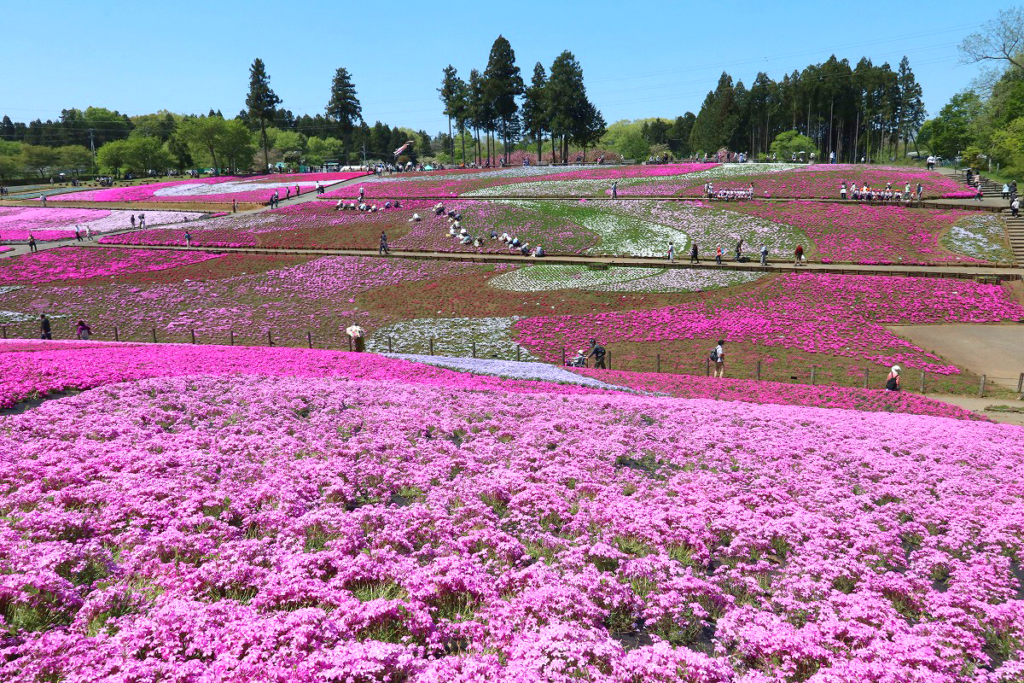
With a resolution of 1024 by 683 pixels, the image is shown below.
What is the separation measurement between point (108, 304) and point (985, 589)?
4498cm

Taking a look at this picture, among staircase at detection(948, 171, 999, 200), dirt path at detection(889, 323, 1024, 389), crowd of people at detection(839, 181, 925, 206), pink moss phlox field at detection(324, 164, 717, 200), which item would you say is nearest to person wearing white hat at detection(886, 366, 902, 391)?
dirt path at detection(889, 323, 1024, 389)

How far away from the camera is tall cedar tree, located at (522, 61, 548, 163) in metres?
102

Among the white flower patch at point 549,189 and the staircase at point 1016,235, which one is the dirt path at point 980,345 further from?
the white flower patch at point 549,189

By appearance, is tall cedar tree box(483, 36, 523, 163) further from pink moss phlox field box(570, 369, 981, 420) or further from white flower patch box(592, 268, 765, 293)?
pink moss phlox field box(570, 369, 981, 420)

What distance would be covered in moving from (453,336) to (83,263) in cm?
3327

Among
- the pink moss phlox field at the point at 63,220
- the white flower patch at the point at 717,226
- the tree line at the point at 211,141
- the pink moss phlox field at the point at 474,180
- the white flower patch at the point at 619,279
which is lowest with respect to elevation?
the white flower patch at the point at 619,279

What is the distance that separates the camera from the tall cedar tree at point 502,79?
97.8 m

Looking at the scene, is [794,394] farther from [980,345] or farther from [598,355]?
[980,345]

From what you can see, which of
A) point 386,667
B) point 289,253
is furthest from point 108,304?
point 386,667

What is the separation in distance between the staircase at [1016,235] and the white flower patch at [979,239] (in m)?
0.34

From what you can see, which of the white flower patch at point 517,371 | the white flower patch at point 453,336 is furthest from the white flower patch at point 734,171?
the white flower patch at point 517,371

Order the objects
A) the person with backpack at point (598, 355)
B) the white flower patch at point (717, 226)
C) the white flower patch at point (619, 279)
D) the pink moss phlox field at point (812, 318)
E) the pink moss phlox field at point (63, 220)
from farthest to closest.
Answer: the pink moss phlox field at point (63, 220) < the white flower patch at point (717, 226) < the white flower patch at point (619, 279) < the pink moss phlox field at point (812, 318) < the person with backpack at point (598, 355)

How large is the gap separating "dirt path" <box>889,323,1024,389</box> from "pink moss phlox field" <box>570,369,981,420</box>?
21.7ft

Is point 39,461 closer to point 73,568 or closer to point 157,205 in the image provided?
point 73,568
